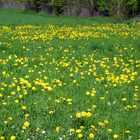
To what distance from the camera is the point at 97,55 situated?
4.88m

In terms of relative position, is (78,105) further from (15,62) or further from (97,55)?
(97,55)

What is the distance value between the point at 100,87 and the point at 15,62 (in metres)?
2.21

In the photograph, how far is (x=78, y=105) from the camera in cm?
249

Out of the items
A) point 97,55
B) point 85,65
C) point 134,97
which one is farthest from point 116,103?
point 97,55

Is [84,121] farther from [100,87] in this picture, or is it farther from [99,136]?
[100,87]

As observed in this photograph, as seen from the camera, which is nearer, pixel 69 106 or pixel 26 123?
pixel 26 123

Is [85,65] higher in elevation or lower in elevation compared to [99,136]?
higher

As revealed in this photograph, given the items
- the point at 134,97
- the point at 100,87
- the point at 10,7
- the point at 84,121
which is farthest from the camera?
the point at 10,7

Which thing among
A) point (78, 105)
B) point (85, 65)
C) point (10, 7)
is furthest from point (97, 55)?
point (10, 7)

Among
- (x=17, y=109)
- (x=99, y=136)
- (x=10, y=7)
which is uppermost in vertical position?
(x=10, y=7)

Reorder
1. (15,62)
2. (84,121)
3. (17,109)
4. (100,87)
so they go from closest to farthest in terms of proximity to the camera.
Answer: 1. (84,121)
2. (17,109)
3. (100,87)
4. (15,62)

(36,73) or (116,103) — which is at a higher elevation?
(36,73)

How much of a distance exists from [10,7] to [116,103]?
43.8m

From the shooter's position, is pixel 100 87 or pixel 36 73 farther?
pixel 36 73
